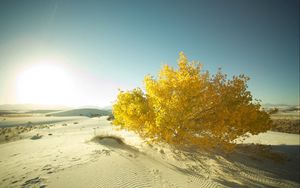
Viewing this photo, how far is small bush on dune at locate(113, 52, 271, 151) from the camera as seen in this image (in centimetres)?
1016

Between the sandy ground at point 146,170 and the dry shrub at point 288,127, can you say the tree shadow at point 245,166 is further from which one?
the dry shrub at point 288,127

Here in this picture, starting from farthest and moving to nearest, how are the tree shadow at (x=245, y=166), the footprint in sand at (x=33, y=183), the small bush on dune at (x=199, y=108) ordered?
the small bush on dune at (x=199, y=108), the tree shadow at (x=245, y=166), the footprint in sand at (x=33, y=183)

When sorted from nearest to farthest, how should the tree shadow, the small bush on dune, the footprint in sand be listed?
the footprint in sand, the tree shadow, the small bush on dune

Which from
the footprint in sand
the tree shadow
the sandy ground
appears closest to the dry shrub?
the tree shadow

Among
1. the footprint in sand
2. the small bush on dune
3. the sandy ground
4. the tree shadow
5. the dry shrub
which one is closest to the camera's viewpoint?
the footprint in sand

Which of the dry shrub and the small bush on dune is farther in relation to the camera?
the dry shrub

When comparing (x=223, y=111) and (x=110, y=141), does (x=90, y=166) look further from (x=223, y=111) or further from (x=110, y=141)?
(x=223, y=111)

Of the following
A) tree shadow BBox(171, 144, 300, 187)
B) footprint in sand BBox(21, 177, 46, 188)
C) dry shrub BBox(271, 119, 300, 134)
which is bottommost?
→ tree shadow BBox(171, 144, 300, 187)

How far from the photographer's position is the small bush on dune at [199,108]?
10.2 m

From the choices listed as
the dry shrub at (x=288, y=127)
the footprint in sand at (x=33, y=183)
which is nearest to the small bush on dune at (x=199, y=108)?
the footprint in sand at (x=33, y=183)

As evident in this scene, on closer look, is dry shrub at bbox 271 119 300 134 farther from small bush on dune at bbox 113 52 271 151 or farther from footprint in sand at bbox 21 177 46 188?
footprint in sand at bbox 21 177 46 188

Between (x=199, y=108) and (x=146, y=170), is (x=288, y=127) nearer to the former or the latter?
(x=199, y=108)

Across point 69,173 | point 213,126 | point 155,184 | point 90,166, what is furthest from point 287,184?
point 69,173

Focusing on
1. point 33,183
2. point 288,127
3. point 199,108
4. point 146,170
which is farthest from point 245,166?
point 288,127
